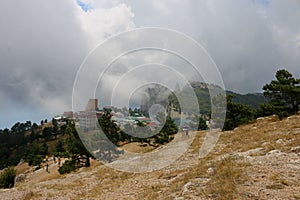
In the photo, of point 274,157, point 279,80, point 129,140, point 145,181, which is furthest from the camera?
point 279,80

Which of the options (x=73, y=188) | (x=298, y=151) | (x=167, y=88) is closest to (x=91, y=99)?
(x=167, y=88)

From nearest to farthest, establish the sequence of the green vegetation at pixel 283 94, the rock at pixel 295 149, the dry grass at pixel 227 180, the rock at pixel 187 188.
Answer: the dry grass at pixel 227 180 < the rock at pixel 187 188 < the rock at pixel 295 149 < the green vegetation at pixel 283 94

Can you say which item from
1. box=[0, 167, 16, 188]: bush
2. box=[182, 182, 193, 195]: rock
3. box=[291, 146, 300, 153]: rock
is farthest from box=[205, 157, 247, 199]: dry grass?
box=[0, 167, 16, 188]: bush

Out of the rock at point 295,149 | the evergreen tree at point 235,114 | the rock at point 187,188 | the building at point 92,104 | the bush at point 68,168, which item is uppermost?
the building at point 92,104

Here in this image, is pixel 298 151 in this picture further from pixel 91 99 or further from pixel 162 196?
pixel 91 99

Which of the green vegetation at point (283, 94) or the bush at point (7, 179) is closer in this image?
the green vegetation at point (283, 94)

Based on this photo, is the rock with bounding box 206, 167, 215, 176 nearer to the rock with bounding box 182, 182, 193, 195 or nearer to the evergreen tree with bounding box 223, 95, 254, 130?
the rock with bounding box 182, 182, 193, 195

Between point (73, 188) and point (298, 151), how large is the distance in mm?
18501

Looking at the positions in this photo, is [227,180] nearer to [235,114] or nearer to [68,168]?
[68,168]

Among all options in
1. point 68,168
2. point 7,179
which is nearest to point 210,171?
point 68,168

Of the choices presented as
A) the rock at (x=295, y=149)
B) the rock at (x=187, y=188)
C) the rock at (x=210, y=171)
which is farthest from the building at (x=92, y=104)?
the rock at (x=295, y=149)

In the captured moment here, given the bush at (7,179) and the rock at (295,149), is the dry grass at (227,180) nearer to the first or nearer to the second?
the rock at (295,149)

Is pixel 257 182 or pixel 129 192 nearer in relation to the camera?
pixel 257 182

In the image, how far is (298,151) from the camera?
A: 16234 mm
